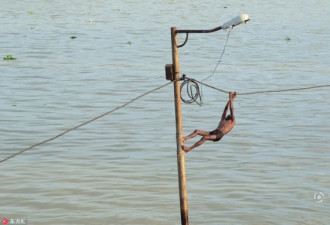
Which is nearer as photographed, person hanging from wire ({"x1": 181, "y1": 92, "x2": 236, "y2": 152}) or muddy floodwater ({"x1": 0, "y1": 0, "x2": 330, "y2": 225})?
person hanging from wire ({"x1": 181, "y1": 92, "x2": 236, "y2": 152})

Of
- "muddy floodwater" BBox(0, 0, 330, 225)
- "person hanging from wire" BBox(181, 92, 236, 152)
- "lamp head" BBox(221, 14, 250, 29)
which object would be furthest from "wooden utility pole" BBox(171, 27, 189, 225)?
"muddy floodwater" BBox(0, 0, 330, 225)

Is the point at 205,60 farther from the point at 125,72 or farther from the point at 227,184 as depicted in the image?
the point at 227,184

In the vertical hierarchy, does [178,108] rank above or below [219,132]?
above

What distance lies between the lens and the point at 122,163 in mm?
17141

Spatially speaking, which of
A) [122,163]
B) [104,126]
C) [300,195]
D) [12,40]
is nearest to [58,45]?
[12,40]

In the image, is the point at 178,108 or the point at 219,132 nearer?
the point at 178,108

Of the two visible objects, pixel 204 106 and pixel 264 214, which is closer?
pixel 264 214

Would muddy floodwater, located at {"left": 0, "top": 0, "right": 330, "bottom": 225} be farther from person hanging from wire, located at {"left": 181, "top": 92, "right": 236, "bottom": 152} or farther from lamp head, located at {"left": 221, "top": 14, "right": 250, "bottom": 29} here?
lamp head, located at {"left": 221, "top": 14, "right": 250, "bottom": 29}

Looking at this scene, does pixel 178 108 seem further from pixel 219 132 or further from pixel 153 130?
pixel 153 130

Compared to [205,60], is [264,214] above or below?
below

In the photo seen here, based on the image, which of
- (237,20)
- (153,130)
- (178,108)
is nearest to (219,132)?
(178,108)

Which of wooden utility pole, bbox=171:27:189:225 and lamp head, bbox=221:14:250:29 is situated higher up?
lamp head, bbox=221:14:250:29

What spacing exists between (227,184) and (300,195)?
1439 millimetres

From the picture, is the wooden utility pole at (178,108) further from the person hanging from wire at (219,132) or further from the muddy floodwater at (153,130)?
the muddy floodwater at (153,130)
